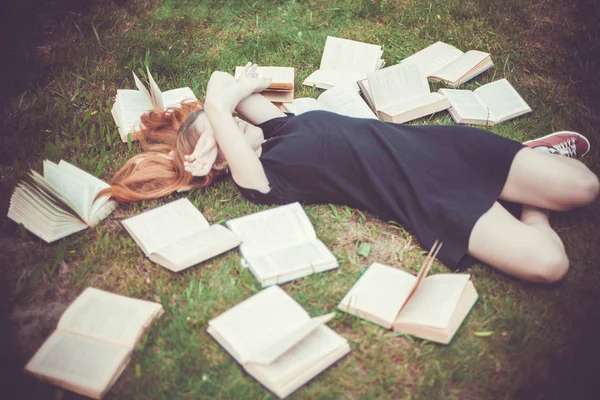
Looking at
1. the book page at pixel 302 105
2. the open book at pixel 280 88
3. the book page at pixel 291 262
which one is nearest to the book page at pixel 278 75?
the open book at pixel 280 88

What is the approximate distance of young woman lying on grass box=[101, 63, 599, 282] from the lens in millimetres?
2418

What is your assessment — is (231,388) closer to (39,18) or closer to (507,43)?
(507,43)

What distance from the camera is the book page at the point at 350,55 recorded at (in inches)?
154

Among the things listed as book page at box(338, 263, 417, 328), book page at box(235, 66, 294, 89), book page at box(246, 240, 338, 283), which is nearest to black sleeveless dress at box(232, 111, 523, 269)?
book page at box(338, 263, 417, 328)

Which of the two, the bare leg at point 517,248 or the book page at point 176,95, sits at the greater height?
the book page at point 176,95

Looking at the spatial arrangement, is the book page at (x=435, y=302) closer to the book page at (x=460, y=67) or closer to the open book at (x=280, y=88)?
the open book at (x=280, y=88)

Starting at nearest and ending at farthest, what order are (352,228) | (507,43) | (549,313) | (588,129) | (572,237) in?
(549,313), (572,237), (352,228), (588,129), (507,43)

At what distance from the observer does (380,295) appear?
92.7 inches

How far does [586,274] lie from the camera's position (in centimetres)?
247

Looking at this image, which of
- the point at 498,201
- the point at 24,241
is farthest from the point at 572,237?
the point at 24,241

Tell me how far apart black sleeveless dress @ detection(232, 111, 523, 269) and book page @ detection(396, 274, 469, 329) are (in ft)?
0.54

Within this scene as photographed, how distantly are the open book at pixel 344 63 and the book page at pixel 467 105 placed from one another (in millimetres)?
624

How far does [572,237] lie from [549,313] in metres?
0.54

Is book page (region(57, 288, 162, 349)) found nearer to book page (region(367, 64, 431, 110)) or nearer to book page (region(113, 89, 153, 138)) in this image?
book page (region(113, 89, 153, 138))
